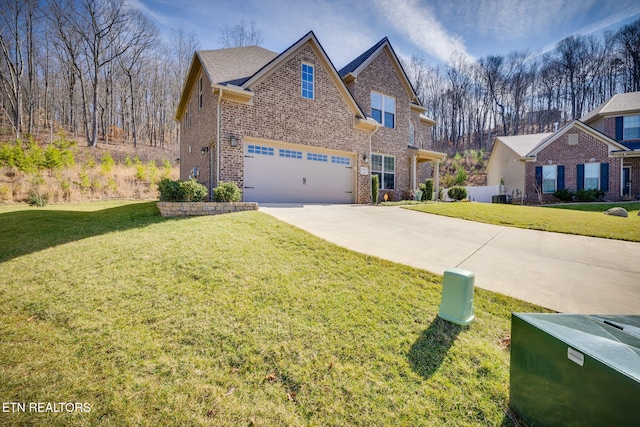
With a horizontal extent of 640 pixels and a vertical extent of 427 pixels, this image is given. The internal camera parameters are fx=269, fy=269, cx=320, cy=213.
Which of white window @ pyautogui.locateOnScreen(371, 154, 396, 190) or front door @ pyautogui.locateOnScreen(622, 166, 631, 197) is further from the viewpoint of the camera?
front door @ pyautogui.locateOnScreen(622, 166, 631, 197)

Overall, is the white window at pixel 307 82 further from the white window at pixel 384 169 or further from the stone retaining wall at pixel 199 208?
the stone retaining wall at pixel 199 208

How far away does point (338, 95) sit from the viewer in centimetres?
1266

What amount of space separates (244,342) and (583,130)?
25.9m

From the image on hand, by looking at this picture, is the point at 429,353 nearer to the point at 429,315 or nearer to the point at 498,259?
the point at 429,315

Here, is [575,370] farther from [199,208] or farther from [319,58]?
[319,58]

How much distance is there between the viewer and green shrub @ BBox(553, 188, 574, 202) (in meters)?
18.6

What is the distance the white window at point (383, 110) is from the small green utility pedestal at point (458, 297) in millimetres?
13911

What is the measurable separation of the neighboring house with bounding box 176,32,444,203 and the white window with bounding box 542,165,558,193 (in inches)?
473

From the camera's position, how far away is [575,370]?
1552 millimetres

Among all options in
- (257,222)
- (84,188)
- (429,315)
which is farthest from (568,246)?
(84,188)

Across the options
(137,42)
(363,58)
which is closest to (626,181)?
(363,58)

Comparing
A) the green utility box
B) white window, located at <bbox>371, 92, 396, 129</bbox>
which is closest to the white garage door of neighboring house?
white window, located at <bbox>371, 92, 396, 129</bbox>

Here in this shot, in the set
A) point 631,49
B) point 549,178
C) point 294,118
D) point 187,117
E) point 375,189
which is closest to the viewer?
point 294,118

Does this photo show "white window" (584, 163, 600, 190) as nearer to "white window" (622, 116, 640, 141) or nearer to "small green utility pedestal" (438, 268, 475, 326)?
"white window" (622, 116, 640, 141)
